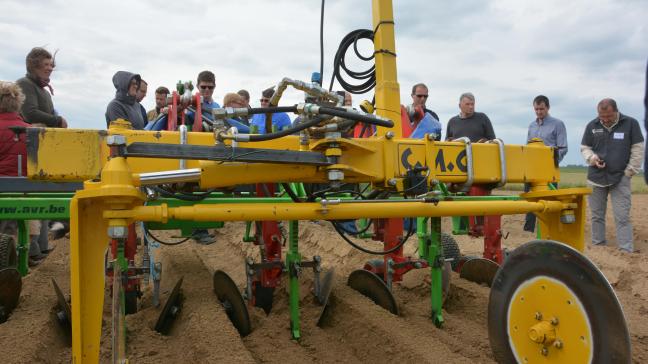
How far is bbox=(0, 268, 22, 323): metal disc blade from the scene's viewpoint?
3943 millimetres

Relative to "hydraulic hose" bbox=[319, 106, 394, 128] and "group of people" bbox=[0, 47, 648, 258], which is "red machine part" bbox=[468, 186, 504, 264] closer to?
"group of people" bbox=[0, 47, 648, 258]

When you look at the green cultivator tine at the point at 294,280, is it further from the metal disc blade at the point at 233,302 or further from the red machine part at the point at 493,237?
the red machine part at the point at 493,237

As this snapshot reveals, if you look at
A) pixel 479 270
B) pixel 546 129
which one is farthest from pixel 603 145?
pixel 479 270

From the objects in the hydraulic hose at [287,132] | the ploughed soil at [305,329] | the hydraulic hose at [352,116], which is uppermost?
the hydraulic hose at [352,116]

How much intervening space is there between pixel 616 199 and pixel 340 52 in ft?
19.0

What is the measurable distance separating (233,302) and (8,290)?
5.51 ft

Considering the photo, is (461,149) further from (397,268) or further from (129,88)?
(129,88)

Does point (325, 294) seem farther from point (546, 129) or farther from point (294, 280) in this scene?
point (546, 129)

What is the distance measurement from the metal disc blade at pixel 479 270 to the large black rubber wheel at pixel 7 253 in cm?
406

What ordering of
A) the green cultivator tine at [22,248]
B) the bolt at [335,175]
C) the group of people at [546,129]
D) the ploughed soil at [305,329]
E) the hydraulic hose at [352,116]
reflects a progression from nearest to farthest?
1. the hydraulic hose at [352,116]
2. the bolt at [335,175]
3. the ploughed soil at [305,329]
4. the green cultivator tine at [22,248]
5. the group of people at [546,129]

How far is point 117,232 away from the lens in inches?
86.0

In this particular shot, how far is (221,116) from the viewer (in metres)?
2.45

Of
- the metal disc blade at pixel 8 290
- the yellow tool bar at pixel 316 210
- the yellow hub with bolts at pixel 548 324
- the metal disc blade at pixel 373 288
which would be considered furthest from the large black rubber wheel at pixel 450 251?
the metal disc blade at pixel 8 290

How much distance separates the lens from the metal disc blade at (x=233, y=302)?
12.5ft
